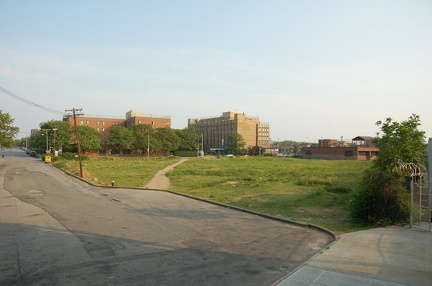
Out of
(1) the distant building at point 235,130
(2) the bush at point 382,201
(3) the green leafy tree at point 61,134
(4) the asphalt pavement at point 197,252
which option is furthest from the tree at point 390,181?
(1) the distant building at point 235,130

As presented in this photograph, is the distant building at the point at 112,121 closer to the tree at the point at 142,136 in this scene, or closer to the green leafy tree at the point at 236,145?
the tree at the point at 142,136

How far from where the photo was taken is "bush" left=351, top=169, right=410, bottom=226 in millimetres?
13023

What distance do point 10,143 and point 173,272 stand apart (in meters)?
53.5

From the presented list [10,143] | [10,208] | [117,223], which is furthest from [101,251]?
[10,143]

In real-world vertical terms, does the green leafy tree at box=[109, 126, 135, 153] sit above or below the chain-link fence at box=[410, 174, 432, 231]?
above

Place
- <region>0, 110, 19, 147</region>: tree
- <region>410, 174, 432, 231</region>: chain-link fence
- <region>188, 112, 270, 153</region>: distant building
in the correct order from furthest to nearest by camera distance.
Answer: <region>188, 112, 270, 153</region>: distant building < <region>0, 110, 19, 147</region>: tree < <region>410, 174, 432, 231</region>: chain-link fence

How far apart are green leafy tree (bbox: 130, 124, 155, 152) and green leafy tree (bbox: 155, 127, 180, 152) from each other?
8.09ft

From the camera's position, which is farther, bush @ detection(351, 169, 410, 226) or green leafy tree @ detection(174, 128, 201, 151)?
green leafy tree @ detection(174, 128, 201, 151)

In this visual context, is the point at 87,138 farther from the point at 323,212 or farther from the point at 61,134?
the point at 323,212

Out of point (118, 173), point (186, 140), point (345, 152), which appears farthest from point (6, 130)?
point (345, 152)

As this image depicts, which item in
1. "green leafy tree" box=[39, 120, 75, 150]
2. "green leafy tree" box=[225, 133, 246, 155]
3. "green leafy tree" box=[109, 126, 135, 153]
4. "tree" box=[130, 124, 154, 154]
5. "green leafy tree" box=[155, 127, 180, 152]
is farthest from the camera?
"green leafy tree" box=[225, 133, 246, 155]

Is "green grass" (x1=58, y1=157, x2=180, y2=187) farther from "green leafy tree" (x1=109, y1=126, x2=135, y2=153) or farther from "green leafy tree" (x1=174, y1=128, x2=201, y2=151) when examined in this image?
"green leafy tree" (x1=174, y1=128, x2=201, y2=151)

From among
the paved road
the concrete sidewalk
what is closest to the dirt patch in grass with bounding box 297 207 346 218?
the paved road

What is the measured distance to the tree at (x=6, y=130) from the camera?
49.3 meters
